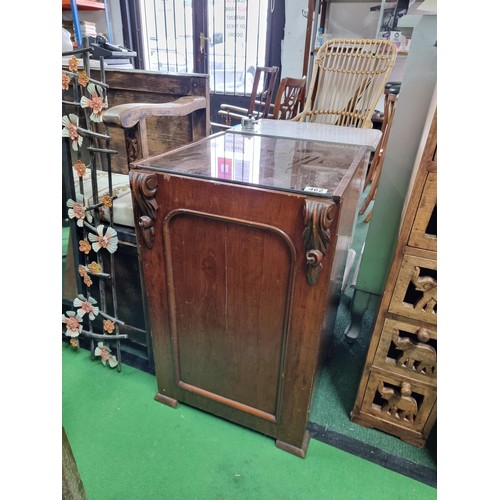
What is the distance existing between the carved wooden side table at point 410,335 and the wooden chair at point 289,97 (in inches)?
89.2

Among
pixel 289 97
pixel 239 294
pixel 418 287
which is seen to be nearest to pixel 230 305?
pixel 239 294

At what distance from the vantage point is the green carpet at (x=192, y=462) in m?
1.05

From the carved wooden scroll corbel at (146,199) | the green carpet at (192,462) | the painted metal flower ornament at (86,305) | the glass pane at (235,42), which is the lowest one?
the green carpet at (192,462)

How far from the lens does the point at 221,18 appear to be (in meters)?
4.24

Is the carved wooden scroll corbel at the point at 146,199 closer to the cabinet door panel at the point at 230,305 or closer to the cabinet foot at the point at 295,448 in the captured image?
the cabinet door panel at the point at 230,305

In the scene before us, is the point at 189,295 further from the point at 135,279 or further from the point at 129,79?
the point at 129,79

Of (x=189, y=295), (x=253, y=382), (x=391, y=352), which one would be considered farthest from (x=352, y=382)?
(x=189, y=295)

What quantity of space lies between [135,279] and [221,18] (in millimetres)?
4107

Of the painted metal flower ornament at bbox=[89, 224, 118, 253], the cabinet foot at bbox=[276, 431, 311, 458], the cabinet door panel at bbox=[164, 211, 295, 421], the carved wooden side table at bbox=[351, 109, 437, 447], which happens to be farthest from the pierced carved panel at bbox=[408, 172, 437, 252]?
the painted metal flower ornament at bbox=[89, 224, 118, 253]

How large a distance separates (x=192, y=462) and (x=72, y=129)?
1115 millimetres

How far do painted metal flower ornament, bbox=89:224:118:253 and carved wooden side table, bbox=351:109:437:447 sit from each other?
88 cm

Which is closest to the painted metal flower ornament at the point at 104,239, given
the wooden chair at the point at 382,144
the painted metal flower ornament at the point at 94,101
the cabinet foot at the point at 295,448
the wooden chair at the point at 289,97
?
the painted metal flower ornament at the point at 94,101

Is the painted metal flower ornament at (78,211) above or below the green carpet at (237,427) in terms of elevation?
above

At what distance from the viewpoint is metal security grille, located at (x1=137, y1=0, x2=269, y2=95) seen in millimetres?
4152
